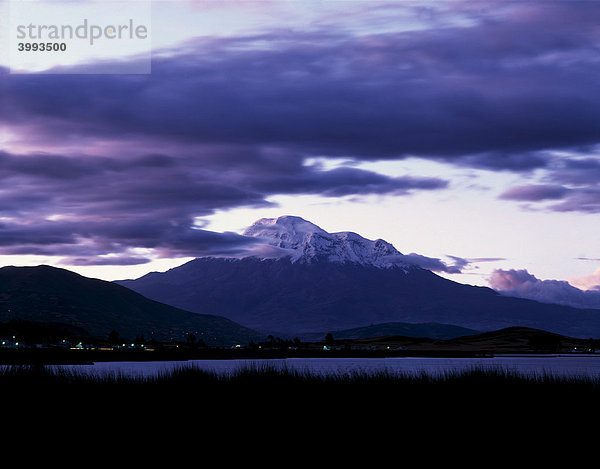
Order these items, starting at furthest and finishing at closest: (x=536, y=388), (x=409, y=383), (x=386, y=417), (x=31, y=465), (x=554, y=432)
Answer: (x=409, y=383) < (x=536, y=388) < (x=386, y=417) < (x=554, y=432) < (x=31, y=465)

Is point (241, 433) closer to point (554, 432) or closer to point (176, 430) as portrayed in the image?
point (176, 430)

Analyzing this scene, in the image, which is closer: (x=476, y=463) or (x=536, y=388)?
(x=476, y=463)

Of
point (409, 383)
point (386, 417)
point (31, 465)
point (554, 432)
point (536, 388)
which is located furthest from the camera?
point (409, 383)

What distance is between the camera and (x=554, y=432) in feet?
109

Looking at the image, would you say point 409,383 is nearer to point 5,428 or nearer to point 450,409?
point 450,409

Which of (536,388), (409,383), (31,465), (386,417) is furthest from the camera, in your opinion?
(409,383)

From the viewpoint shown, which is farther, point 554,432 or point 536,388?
point 536,388

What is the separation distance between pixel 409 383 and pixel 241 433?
485 inches

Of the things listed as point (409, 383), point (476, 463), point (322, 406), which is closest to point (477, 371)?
point (409, 383)

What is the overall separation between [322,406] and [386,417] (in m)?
3.36

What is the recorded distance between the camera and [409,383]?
1683 inches

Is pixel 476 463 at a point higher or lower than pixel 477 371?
lower

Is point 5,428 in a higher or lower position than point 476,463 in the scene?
higher

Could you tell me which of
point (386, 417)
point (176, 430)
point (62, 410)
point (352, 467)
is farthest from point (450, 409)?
point (62, 410)
